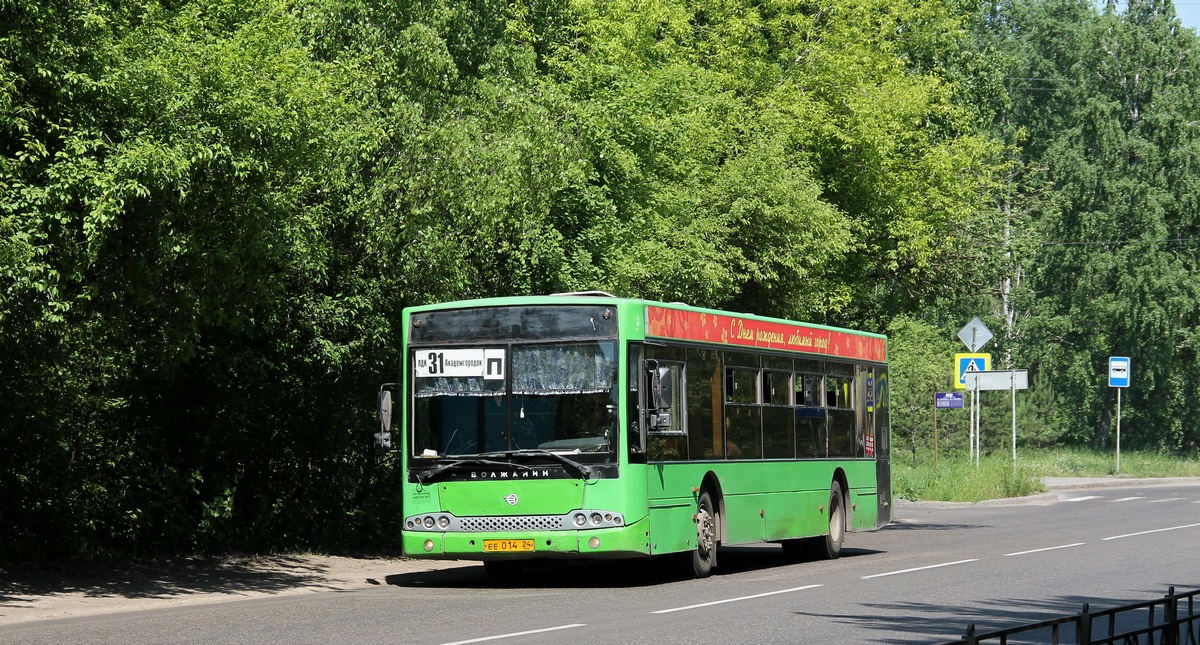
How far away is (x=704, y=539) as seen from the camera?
65.1 ft

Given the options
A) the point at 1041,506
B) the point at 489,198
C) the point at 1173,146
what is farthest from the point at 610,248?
the point at 1173,146

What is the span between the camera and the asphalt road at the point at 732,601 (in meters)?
13.5

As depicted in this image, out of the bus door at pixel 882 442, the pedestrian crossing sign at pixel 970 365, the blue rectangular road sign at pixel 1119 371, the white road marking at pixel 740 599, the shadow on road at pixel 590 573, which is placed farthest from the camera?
the blue rectangular road sign at pixel 1119 371

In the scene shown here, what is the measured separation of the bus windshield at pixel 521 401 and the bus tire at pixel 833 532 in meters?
6.37

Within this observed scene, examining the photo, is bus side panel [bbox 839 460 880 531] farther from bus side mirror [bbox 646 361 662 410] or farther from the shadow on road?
bus side mirror [bbox 646 361 662 410]

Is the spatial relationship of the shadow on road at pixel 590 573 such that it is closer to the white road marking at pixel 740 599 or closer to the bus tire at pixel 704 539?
the bus tire at pixel 704 539

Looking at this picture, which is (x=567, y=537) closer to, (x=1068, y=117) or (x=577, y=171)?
(x=577, y=171)

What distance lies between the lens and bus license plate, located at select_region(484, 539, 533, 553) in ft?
59.2

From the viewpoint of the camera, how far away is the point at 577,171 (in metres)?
23.1

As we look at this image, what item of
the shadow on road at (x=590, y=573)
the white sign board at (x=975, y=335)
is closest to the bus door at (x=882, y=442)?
the shadow on road at (x=590, y=573)

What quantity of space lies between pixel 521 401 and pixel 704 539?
3.07m

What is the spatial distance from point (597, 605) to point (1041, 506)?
25843 mm

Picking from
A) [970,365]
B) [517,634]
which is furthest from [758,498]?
[970,365]

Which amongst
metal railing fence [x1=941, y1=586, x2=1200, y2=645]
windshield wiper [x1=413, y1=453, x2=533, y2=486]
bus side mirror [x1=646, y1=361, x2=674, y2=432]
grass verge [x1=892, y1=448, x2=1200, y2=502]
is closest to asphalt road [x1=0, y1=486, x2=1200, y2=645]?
windshield wiper [x1=413, y1=453, x2=533, y2=486]
